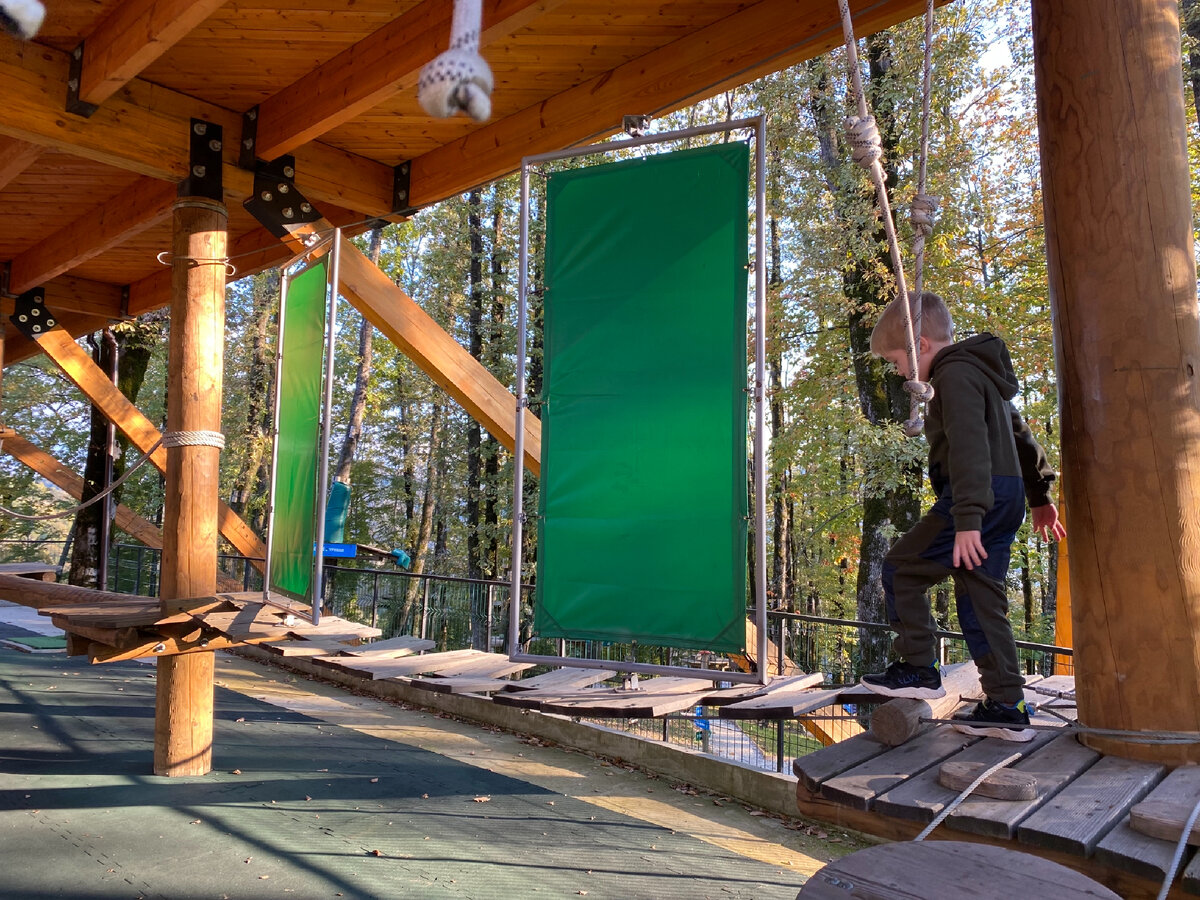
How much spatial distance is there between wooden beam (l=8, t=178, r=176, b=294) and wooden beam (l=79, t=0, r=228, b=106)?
1.47 metres

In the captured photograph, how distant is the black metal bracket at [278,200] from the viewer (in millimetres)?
5223

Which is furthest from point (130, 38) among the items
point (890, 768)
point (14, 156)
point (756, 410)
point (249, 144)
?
point (890, 768)

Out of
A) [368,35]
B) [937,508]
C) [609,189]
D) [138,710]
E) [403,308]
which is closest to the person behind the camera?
A: [937,508]

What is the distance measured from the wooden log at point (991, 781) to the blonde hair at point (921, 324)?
1.12 metres

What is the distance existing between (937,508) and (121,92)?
4664 millimetres

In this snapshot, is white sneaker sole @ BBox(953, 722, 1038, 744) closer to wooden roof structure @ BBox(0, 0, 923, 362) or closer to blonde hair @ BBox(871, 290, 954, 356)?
blonde hair @ BBox(871, 290, 954, 356)

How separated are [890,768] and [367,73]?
12.5 ft

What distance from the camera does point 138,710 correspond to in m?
7.66

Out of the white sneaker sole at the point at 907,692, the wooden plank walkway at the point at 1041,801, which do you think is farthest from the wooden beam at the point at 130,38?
the wooden plank walkway at the point at 1041,801

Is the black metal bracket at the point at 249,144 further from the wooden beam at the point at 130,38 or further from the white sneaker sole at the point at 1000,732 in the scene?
the white sneaker sole at the point at 1000,732

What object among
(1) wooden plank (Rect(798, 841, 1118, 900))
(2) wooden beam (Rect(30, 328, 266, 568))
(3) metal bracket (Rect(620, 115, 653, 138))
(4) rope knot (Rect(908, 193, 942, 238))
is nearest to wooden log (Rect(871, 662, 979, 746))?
(1) wooden plank (Rect(798, 841, 1118, 900))

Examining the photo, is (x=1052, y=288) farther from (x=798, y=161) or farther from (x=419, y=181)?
(x=798, y=161)

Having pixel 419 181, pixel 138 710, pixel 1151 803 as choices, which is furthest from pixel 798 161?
pixel 1151 803

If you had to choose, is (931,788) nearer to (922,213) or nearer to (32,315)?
(922,213)
